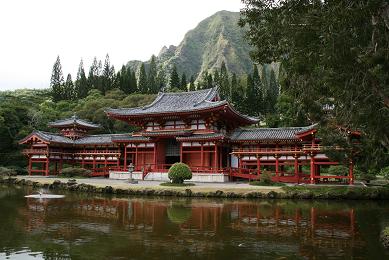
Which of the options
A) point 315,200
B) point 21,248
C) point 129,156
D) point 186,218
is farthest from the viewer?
point 129,156

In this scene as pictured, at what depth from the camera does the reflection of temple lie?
1273 cm

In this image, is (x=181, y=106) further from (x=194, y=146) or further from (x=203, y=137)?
(x=203, y=137)

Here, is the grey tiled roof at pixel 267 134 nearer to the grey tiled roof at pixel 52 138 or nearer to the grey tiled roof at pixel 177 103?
the grey tiled roof at pixel 177 103

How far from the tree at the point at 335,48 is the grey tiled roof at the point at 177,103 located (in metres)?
22.8

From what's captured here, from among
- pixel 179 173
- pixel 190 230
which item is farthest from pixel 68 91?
pixel 190 230

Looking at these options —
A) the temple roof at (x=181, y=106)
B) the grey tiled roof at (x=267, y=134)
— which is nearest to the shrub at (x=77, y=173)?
the temple roof at (x=181, y=106)

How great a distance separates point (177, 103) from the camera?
137 feet

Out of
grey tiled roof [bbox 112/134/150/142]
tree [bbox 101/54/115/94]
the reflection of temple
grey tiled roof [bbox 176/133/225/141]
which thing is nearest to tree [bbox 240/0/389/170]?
the reflection of temple

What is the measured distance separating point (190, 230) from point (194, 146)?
23686mm

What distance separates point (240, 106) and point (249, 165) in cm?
4362

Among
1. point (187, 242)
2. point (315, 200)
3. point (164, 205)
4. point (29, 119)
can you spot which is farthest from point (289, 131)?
point (29, 119)

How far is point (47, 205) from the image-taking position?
21.0 m

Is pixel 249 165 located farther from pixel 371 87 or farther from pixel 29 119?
pixel 29 119

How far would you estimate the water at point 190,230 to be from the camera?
10828mm
